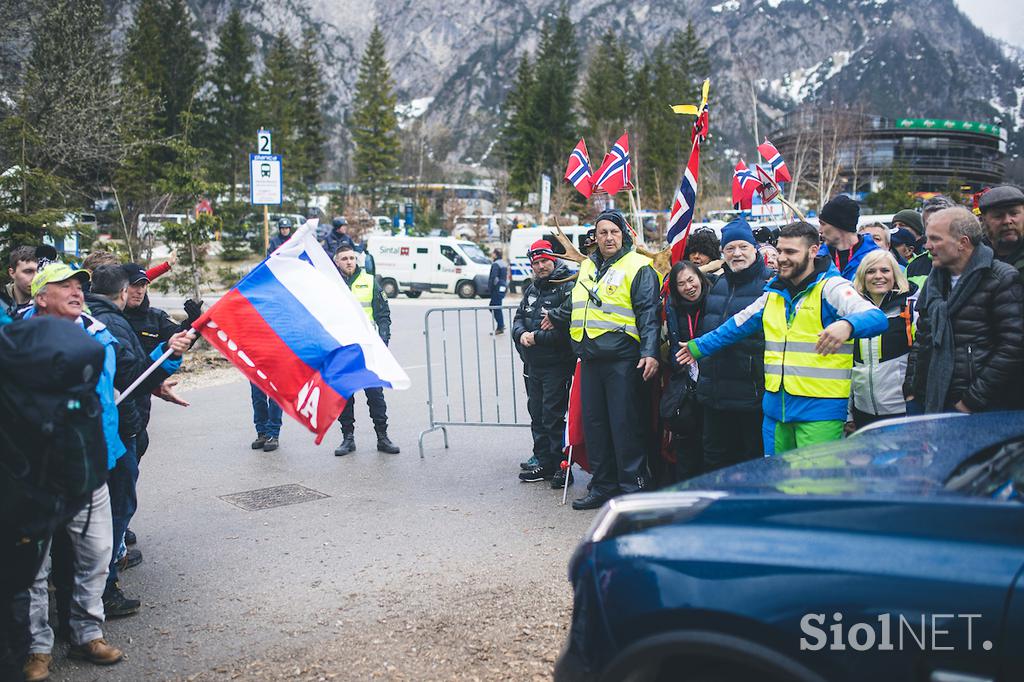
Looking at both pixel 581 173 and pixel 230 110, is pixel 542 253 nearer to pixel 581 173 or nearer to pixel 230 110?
pixel 581 173

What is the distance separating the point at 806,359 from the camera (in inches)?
187

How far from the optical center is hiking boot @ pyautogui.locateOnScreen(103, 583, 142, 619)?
4.66 metres

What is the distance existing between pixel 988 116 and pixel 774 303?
19956 cm

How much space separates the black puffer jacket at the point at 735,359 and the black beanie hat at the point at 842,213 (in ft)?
2.35

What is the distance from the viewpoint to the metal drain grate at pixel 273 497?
6695 mm

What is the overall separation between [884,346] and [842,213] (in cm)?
101

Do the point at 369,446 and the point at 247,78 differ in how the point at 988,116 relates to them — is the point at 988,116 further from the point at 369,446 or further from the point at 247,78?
the point at 369,446

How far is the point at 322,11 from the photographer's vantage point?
17775 centimetres

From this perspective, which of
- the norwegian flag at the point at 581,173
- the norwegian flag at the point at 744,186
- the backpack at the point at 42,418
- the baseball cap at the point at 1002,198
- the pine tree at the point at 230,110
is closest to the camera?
the backpack at the point at 42,418

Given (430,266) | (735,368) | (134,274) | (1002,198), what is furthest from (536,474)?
(430,266)

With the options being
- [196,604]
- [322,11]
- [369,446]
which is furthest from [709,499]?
[322,11]

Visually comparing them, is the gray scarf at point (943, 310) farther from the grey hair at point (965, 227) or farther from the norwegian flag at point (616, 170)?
the norwegian flag at point (616, 170)

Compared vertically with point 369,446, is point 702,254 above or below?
above

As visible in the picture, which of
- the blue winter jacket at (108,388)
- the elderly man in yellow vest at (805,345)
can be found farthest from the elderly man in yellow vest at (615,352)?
the blue winter jacket at (108,388)
